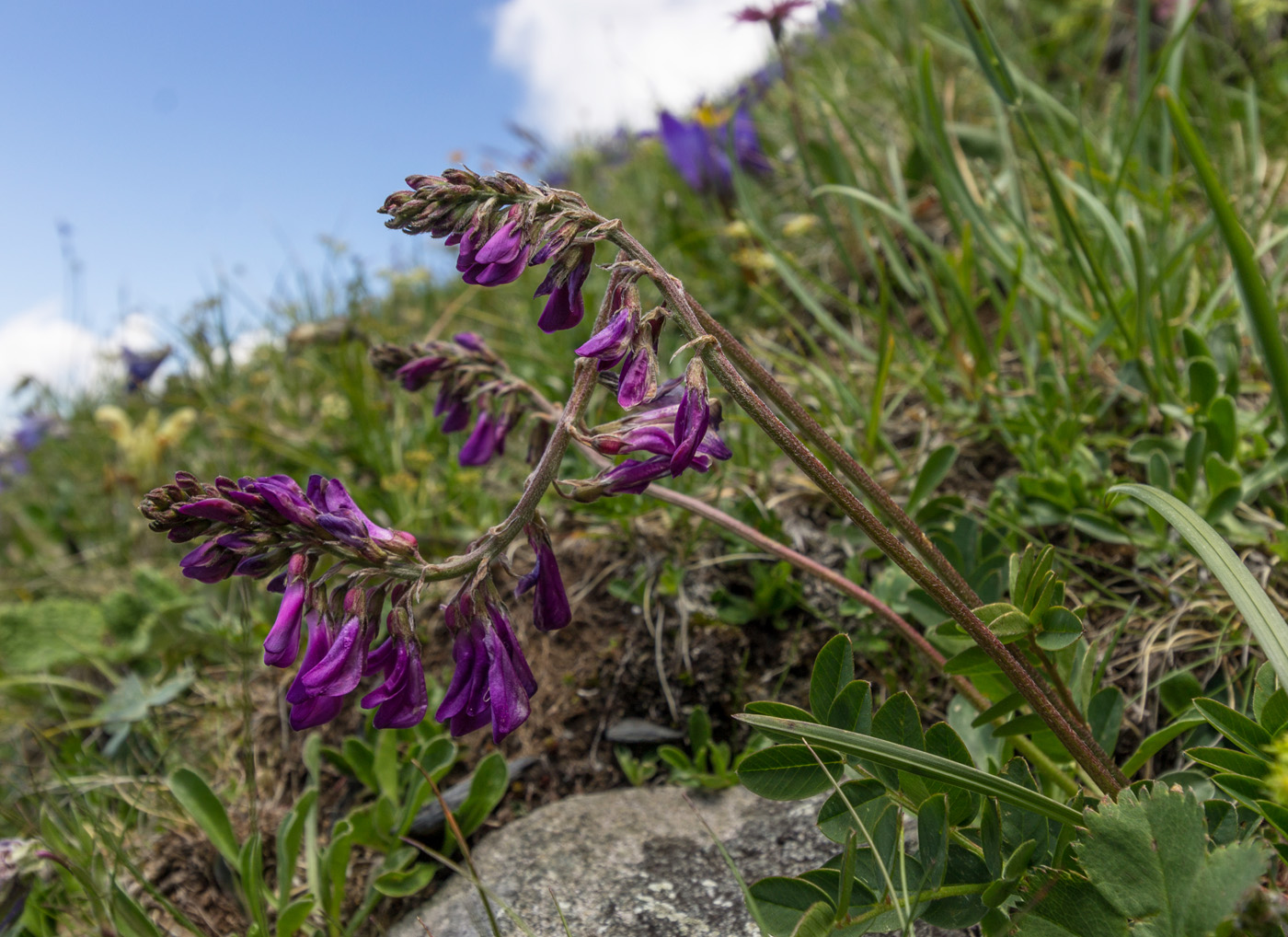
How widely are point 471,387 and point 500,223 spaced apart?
0.65 metres

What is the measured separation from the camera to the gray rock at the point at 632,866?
1776 millimetres

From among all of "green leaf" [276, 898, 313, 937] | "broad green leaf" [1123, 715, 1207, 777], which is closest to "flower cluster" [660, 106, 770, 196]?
"broad green leaf" [1123, 715, 1207, 777]

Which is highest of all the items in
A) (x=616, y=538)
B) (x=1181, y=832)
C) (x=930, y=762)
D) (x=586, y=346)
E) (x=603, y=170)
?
(x=603, y=170)

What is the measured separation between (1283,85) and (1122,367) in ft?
9.13

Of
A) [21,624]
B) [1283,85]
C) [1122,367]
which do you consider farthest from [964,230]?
[21,624]

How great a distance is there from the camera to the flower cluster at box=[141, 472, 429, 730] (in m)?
1.24

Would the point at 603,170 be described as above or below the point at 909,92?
above

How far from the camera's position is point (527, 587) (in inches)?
56.4

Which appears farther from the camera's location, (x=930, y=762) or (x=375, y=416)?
(x=375, y=416)

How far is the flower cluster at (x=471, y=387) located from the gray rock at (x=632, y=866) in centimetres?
95

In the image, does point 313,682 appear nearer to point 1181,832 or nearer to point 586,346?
point 586,346

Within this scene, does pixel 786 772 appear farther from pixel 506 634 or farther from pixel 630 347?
pixel 630 347

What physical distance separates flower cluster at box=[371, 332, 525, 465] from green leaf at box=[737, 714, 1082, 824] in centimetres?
95

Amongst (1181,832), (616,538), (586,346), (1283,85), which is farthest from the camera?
(1283,85)
